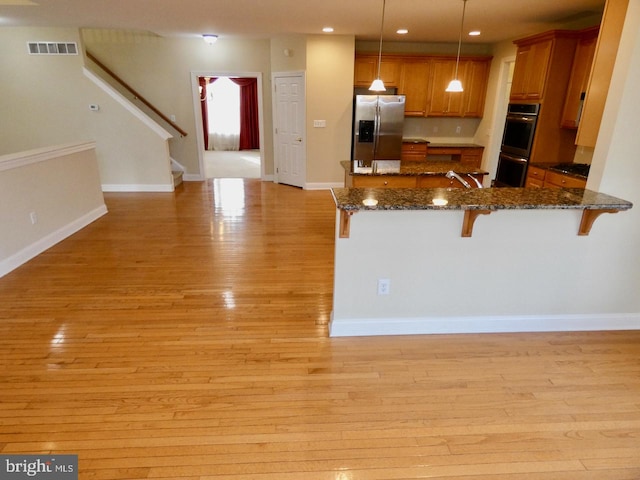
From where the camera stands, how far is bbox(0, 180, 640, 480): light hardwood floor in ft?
5.42

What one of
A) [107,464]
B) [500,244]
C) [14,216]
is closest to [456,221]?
[500,244]

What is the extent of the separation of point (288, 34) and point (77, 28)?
309cm

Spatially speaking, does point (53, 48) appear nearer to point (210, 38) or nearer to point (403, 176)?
point (210, 38)

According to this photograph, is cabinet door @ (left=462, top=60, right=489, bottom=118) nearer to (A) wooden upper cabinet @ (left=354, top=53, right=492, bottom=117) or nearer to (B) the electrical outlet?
(A) wooden upper cabinet @ (left=354, top=53, right=492, bottom=117)

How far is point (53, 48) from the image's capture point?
5684mm

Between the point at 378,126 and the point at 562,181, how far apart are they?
10.1 ft

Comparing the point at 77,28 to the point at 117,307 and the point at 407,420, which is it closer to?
the point at 117,307

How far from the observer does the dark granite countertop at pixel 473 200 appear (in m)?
2.15

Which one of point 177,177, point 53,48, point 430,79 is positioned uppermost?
point 53,48

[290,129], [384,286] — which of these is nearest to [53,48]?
[290,129]

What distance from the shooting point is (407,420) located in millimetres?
1857

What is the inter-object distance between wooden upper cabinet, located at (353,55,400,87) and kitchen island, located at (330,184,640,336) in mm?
4665

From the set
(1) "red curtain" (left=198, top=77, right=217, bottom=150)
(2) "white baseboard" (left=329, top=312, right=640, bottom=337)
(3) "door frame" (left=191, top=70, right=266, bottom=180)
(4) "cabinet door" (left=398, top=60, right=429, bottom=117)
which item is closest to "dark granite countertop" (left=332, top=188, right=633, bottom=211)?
(2) "white baseboard" (left=329, top=312, right=640, bottom=337)

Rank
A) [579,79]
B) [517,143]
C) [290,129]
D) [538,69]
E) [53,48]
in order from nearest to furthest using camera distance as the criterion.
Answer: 1. [579,79]
2. [538,69]
3. [517,143]
4. [53,48]
5. [290,129]
